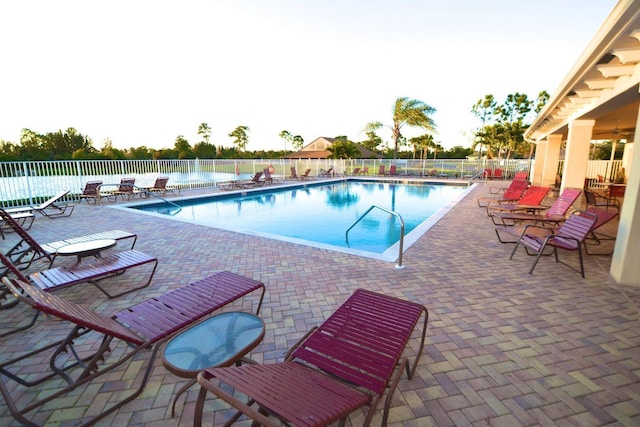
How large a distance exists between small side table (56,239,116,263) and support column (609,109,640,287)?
6638 mm

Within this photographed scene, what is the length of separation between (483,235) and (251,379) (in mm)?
5990

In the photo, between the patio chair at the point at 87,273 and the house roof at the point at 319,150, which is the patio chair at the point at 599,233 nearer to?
the patio chair at the point at 87,273

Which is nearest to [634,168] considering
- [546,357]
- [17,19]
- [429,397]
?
[546,357]

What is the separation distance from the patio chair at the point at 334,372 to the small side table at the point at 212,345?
0.17 m

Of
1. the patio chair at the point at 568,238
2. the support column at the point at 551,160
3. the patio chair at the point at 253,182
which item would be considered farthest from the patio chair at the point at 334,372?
the support column at the point at 551,160

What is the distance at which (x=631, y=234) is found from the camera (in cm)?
362

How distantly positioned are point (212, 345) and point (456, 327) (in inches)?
85.0

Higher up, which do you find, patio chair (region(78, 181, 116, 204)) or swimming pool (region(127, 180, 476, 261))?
patio chair (region(78, 181, 116, 204))

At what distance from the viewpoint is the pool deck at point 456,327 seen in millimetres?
1841

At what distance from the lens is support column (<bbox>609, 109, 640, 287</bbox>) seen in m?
3.53

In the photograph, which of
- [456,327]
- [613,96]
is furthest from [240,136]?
[456,327]

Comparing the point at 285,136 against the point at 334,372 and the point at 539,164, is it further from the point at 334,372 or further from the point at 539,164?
the point at 334,372

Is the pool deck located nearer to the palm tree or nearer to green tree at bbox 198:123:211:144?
the palm tree

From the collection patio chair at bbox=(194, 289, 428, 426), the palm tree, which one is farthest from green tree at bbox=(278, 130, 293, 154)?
patio chair at bbox=(194, 289, 428, 426)
